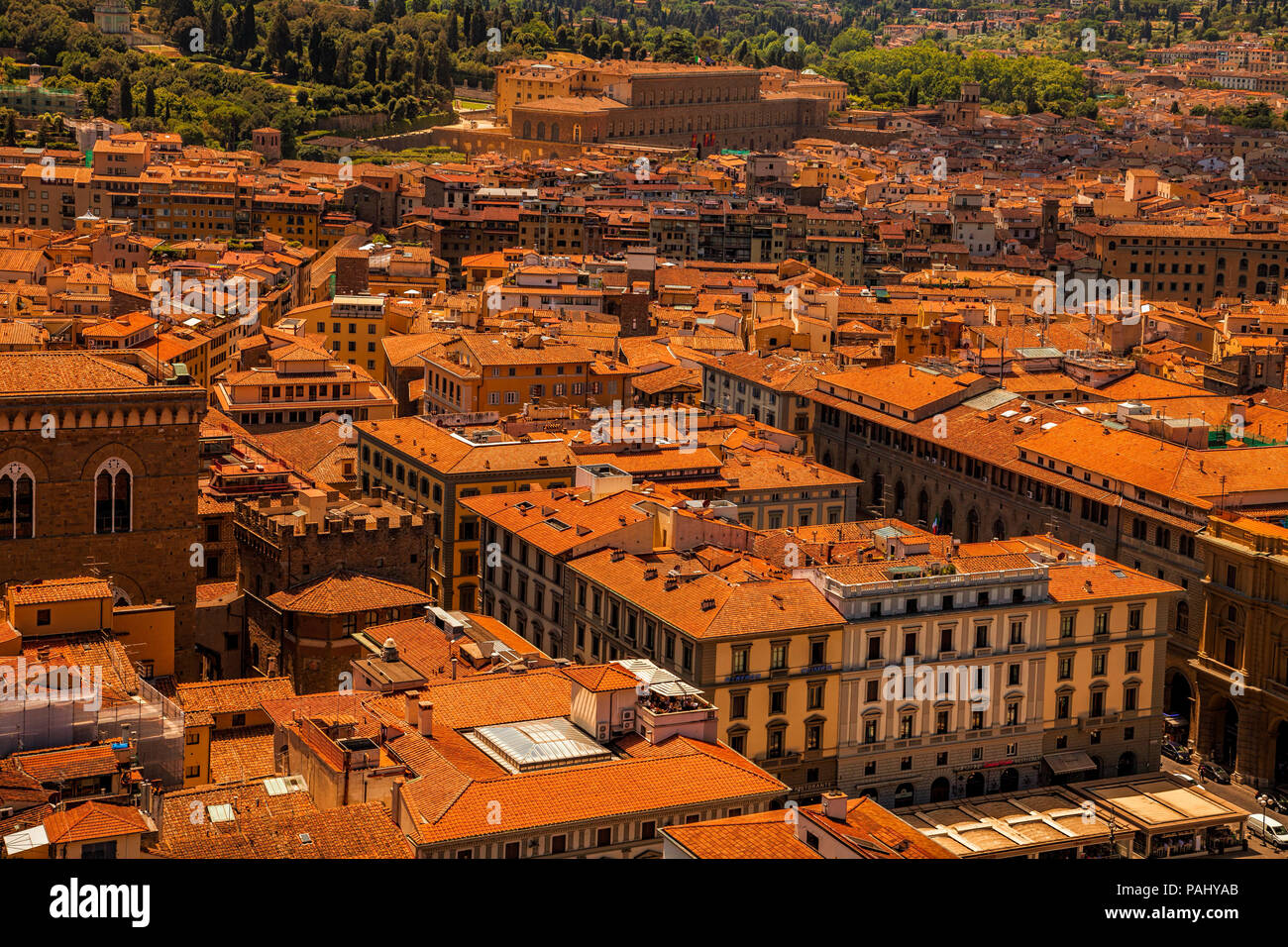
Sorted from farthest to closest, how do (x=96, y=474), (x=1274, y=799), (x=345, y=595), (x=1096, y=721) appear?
(x=1274, y=799)
(x=1096, y=721)
(x=345, y=595)
(x=96, y=474)

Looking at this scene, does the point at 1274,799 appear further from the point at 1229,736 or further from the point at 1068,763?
the point at 1068,763

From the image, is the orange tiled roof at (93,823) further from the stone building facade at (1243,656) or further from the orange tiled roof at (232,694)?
the stone building facade at (1243,656)

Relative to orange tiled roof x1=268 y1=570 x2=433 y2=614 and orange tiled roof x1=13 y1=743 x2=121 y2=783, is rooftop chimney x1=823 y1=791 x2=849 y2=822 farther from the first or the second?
orange tiled roof x1=268 y1=570 x2=433 y2=614

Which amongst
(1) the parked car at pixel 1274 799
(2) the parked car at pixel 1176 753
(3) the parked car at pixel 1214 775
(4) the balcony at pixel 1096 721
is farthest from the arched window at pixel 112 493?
(1) the parked car at pixel 1274 799

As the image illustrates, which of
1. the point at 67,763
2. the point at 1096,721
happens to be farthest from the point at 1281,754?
the point at 67,763
